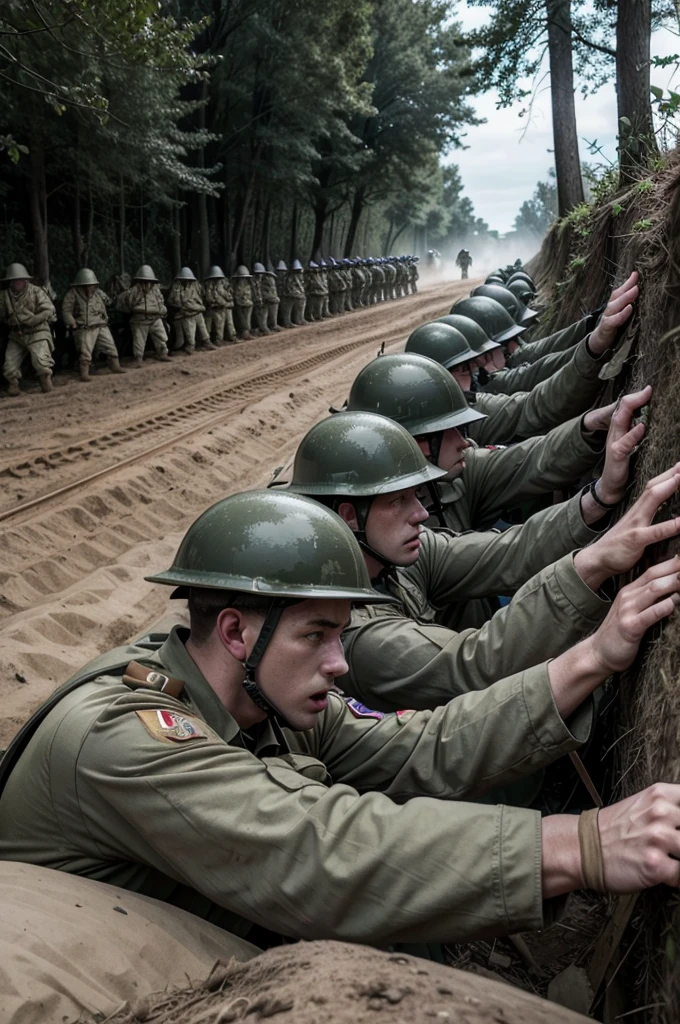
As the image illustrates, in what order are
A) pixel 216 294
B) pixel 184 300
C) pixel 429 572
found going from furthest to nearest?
pixel 216 294 → pixel 184 300 → pixel 429 572

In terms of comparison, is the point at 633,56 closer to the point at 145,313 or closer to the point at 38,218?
the point at 145,313

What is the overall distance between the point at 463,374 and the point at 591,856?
5560 mm

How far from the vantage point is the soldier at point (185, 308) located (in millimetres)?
20047

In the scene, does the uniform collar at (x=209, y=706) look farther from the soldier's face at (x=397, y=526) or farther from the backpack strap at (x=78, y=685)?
the soldier's face at (x=397, y=526)

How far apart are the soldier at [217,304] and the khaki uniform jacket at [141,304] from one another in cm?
322

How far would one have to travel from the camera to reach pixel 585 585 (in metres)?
2.84

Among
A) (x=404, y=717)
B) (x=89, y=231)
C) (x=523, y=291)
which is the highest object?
(x=89, y=231)

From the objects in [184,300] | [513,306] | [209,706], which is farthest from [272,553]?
[184,300]

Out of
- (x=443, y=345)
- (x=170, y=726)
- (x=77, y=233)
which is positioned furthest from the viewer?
(x=77, y=233)

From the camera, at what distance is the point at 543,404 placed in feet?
17.6

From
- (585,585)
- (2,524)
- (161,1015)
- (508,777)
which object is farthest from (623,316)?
(2,524)

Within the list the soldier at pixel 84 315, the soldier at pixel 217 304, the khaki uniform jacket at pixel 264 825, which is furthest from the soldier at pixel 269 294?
the khaki uniform jacket at pixel 264 825

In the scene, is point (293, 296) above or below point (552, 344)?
above

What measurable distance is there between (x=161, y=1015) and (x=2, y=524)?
23.5 feet
